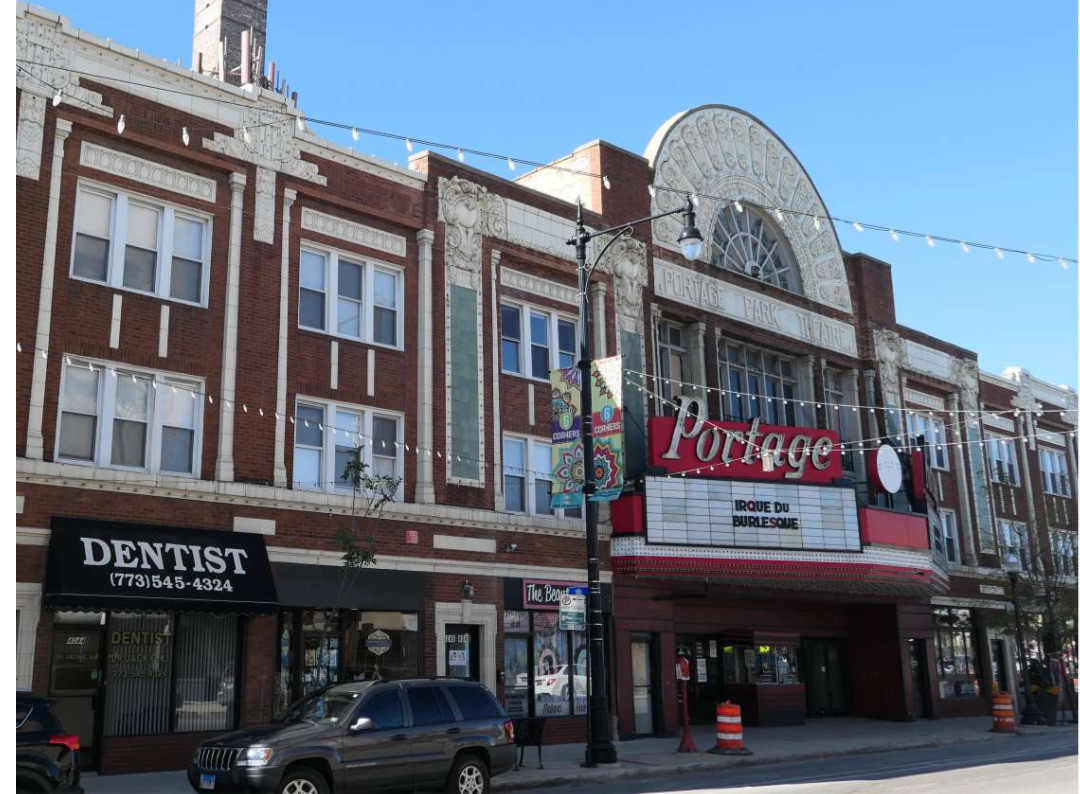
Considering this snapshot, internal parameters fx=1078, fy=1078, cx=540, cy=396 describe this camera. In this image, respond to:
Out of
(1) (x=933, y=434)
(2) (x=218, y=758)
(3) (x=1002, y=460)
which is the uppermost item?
(1) (x=933, y=434)

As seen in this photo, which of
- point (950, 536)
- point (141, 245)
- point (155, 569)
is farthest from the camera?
point (950, 536)

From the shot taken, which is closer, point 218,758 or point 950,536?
point 218,758

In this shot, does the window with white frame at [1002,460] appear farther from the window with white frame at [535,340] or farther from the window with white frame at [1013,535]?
the window with white frame at [535,340]

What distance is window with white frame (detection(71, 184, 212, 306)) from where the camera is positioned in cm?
2022

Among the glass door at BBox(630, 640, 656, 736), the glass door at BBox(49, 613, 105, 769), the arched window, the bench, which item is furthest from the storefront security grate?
the arched window

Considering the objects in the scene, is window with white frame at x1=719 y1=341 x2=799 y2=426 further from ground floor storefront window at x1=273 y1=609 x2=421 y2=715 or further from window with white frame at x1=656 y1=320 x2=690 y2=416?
ground floor storefront window at x1=273 y1=609 x2=421 y2=715

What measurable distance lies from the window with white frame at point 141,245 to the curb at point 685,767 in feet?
36.3

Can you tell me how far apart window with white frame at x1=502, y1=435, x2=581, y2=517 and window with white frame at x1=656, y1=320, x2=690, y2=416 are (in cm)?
480

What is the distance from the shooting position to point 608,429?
22625 millimetres

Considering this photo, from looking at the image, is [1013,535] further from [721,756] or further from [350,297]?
[350,297]

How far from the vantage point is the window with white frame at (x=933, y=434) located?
40.1 m

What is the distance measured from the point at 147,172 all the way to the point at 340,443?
21.9ft

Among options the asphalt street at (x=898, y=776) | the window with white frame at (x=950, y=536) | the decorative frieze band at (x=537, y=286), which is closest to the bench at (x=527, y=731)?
the asphalt street at (x=898, y=776)

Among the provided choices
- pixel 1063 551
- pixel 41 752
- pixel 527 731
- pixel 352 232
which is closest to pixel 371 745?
pixel 41 752
